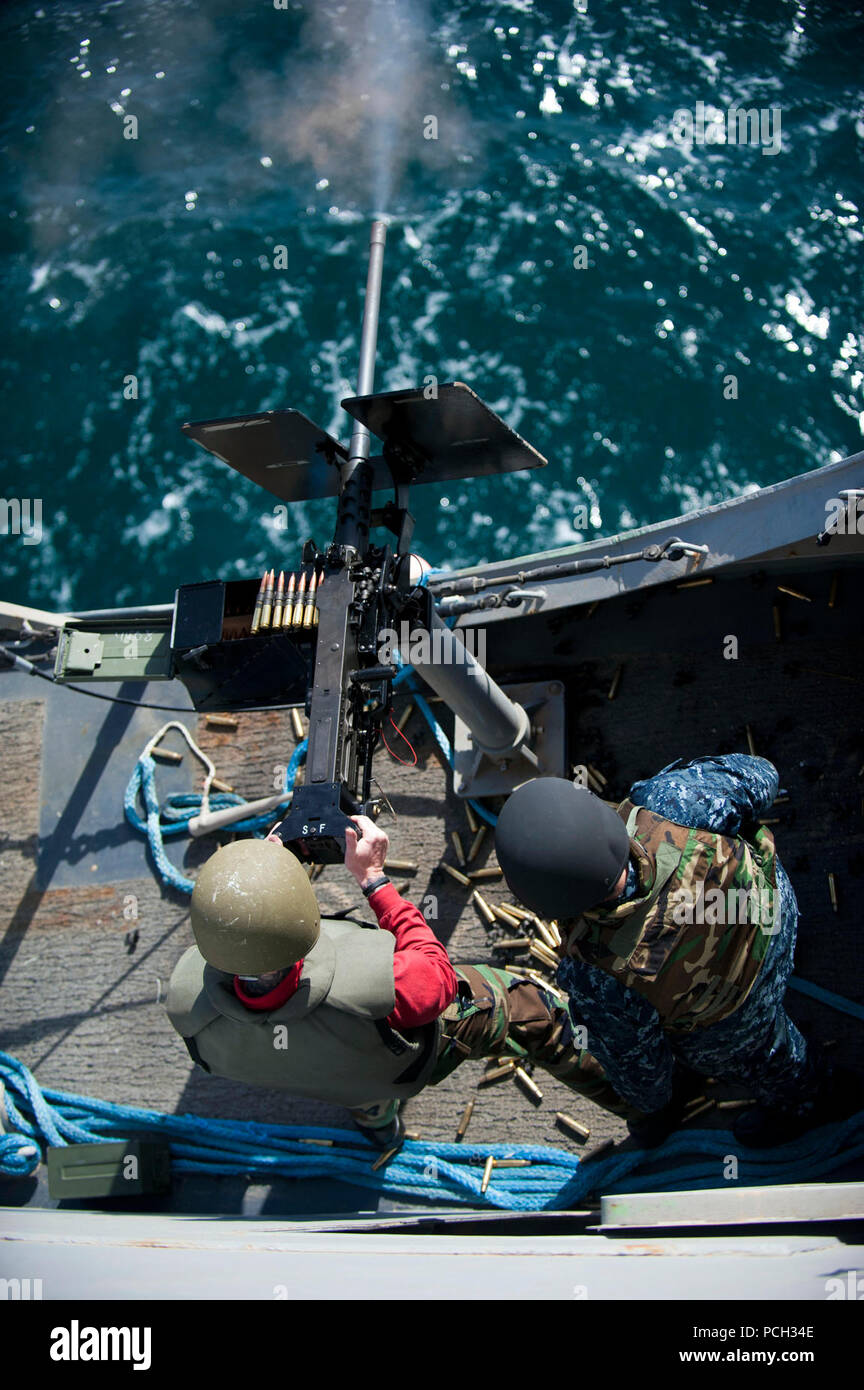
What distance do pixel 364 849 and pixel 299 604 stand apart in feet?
4.72

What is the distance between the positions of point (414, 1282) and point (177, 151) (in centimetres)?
1122

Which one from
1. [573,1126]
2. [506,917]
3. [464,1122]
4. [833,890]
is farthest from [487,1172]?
[833,890]

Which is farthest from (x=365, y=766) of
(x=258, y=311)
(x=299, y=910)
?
(x=258, y=311)

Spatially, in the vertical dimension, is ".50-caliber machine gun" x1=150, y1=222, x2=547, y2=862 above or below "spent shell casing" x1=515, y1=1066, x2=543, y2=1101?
above

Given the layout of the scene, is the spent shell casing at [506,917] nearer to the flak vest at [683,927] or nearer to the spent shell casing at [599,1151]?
the spent shell casing at [599,1151]

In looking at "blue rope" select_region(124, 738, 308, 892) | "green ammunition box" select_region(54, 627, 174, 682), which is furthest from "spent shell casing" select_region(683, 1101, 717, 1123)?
"green ammunition box" select_region(54, 627, 174, 682)

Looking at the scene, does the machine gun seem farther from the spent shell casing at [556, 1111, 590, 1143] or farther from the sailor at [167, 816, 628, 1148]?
the spent shell casing at [556, 1111, 590, 1143]

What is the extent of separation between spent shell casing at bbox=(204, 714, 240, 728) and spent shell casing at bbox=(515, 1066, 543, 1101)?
2.86m

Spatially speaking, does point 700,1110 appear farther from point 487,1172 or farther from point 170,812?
point 170,812

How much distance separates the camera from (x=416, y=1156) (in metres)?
5.77

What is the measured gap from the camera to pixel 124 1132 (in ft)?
20.1

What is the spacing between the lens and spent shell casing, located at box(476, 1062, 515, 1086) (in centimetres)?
599

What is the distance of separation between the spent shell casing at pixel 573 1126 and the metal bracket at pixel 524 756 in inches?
70.9

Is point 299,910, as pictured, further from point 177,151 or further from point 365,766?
point 177,151
